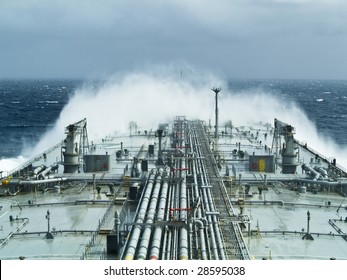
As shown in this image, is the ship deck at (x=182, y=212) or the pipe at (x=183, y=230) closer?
the pipe at (x=183, y=230)

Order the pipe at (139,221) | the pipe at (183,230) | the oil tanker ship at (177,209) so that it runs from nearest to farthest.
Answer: the pipe at (183,230), the pipe at (139,221), the oil tanker ship at (177,209)

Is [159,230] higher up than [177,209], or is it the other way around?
[177,209]

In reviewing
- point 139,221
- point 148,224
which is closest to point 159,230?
point 148,224

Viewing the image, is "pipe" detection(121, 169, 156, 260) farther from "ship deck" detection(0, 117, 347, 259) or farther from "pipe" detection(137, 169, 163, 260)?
"pipe" detection(137, 169, 163, 260)

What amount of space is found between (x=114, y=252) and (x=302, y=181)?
1580cm

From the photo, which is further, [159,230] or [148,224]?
[148,224]

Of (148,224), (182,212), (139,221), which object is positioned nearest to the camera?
(148,224)

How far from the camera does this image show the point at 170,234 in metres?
18.7

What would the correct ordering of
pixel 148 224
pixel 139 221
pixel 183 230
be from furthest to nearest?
pixel 139 221, pixel 148 224, pixel 183 230

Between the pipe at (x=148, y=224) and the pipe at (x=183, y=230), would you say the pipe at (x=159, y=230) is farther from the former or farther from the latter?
the pipe at (x=183, y=230)

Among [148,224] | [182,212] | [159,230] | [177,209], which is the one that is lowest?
[159,230]

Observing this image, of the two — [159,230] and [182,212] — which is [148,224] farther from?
[182,212]

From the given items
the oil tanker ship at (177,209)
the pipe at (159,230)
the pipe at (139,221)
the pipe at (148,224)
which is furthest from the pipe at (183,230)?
the pipe at (139,221)

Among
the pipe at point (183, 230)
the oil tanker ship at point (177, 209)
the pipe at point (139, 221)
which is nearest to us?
the pipe at point (183, 230)
